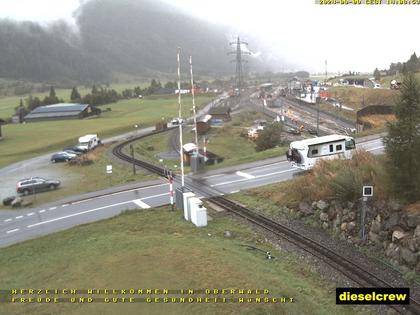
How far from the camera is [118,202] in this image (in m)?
33.3

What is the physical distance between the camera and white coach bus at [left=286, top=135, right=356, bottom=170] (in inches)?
1334

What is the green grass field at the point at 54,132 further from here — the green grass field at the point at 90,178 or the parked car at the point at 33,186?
the parked car at the point at 33,186

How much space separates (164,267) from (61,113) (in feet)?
338

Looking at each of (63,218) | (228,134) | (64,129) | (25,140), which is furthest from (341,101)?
(63,218)

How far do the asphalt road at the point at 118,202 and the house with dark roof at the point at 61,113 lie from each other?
79630mm

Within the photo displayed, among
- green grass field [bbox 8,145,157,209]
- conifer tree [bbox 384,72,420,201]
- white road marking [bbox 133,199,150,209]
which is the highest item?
conifer tree [bbox 384,72,420,201]

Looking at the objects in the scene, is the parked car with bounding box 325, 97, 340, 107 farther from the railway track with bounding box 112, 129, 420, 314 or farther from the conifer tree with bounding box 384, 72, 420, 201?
the conifer tree with bounding box 384, 72, 420, 201

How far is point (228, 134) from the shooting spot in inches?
3056

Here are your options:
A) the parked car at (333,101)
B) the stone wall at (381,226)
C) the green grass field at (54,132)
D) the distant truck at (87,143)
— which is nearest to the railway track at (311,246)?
the stone wall at (381,226)

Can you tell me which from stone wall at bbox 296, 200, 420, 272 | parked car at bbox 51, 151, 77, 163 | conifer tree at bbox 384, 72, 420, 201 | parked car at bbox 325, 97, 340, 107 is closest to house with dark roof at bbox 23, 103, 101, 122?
parked car at bbox 51, 151, 77, 163

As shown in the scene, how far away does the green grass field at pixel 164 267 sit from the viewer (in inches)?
593

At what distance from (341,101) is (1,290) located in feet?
331

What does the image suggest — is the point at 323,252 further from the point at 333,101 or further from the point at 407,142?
the point at 333,101

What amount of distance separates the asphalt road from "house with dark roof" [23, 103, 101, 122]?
79630mm
